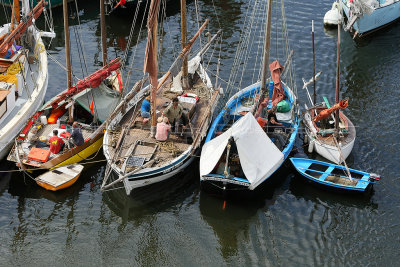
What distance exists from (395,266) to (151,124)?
14115 millimetres

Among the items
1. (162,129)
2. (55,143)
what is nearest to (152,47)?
(162,129)

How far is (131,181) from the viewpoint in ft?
84.3

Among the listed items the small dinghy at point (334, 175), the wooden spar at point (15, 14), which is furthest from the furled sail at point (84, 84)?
the small dinghy at point (334, 175)

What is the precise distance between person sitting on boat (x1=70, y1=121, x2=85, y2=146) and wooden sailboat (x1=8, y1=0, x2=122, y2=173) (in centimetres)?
25

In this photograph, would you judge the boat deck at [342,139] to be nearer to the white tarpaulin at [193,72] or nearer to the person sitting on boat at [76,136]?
the white tarpaulin at [193,72]

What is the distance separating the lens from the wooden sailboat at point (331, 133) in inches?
1126

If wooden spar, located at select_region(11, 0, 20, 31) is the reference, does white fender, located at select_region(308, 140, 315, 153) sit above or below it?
below

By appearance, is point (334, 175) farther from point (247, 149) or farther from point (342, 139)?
point (247, 149)

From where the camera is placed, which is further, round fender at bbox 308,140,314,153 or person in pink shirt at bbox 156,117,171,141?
round fender at bbox 308,140,314,153

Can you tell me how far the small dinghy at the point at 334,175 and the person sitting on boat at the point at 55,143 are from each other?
12681mm

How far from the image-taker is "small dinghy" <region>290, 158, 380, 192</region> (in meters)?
26.6

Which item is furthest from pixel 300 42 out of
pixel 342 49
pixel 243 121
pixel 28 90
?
pixel 28 90

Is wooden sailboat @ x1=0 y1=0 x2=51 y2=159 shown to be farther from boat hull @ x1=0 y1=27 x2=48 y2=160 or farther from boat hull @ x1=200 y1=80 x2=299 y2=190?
boat hull @ x1=200 y1=80 x2=299 y2=190

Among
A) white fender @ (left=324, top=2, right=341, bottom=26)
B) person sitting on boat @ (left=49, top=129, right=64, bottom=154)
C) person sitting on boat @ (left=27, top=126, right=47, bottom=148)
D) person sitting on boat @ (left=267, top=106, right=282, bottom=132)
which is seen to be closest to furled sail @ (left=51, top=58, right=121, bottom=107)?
person sitting on boat @ (left=27, top=126, right=47, bottom=148)
